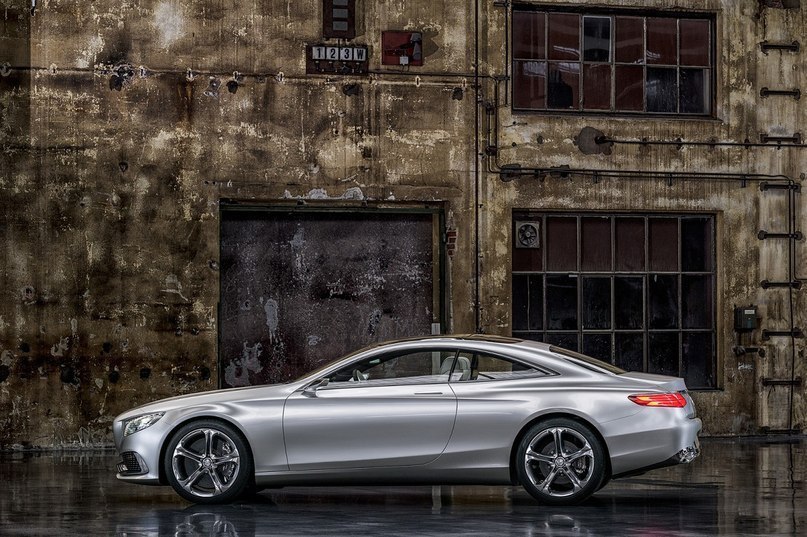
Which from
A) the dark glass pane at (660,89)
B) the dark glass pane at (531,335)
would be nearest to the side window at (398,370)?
the dark glass pane at (531,335)

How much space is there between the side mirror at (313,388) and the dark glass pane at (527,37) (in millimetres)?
7806

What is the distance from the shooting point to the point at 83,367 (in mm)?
17422

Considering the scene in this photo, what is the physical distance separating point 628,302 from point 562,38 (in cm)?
347

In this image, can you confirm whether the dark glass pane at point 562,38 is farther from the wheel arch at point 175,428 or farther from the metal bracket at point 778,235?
the wheel arch at point 175,428

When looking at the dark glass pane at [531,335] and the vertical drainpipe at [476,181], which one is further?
the dark glass pane at [531,335]

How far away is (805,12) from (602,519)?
1046cm

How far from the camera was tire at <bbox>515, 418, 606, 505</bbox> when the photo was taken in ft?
38.4

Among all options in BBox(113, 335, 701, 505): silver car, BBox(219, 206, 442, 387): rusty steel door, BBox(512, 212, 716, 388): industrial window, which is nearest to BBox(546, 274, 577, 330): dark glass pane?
BBox(512, 212, 716, 388): industrial window

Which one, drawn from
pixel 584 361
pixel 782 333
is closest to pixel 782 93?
pixel 782 333

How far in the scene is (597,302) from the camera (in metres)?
18.7

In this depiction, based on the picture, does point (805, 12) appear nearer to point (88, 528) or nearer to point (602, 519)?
point (602, 519)

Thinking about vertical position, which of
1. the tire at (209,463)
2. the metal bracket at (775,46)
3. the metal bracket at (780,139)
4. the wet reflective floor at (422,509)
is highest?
the metal bracket at (775,46)

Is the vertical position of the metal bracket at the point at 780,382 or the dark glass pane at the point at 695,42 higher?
the dark glass pane at the point at 695,42

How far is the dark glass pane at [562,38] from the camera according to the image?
18.7 metres
